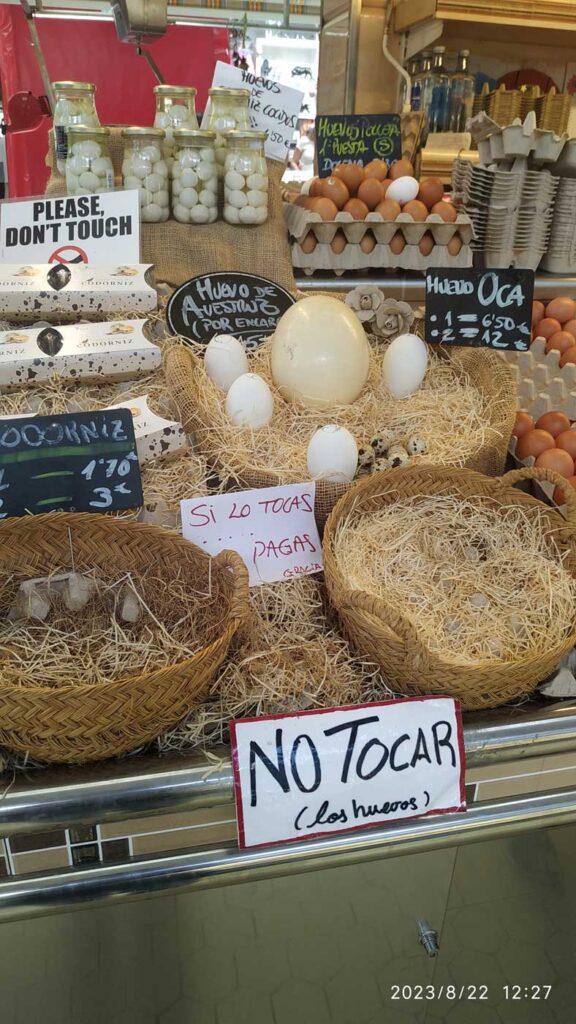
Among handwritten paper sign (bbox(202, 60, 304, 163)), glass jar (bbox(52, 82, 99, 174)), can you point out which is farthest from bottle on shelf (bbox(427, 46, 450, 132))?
glass jar (bbox(52, 82, 99, 174))

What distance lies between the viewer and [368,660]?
38.3 inches

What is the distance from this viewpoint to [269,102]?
6.59 ft

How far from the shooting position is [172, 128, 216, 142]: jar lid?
1626mm

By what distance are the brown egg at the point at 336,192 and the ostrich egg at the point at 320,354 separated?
59cm

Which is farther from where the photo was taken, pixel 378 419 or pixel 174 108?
pixel 174 108

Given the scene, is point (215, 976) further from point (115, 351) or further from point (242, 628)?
point (115, 351)

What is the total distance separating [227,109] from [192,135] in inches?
11.4

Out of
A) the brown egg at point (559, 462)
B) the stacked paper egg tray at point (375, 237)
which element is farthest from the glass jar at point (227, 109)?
the brown egg at point (559, 462)

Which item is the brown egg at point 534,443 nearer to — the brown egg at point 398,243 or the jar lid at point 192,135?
the brown egg at point 398,243

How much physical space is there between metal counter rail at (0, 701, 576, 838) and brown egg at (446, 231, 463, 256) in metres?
1.36

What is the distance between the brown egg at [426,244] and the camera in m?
1.83

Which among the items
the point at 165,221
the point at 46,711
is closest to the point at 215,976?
the point at 46,711

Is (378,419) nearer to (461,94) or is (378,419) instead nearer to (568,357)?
(568,357)

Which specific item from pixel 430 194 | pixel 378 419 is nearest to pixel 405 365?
pixel 378 419
